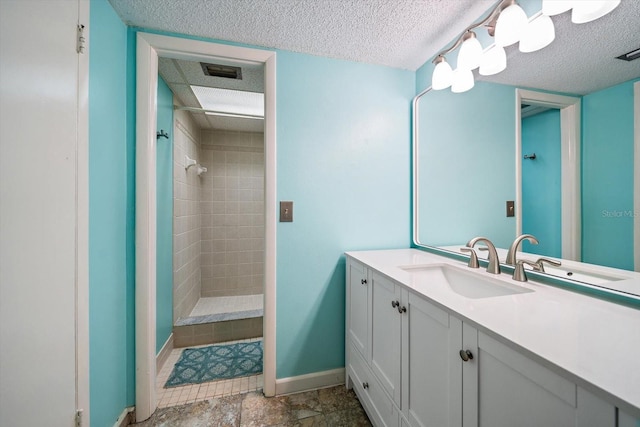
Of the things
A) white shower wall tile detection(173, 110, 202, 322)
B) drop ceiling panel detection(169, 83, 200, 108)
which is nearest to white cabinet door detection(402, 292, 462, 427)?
white shower wall tile detection(173, 110, 202, 322)

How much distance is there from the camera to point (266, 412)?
4.41ft

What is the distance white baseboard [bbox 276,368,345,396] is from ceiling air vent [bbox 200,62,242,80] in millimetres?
2062

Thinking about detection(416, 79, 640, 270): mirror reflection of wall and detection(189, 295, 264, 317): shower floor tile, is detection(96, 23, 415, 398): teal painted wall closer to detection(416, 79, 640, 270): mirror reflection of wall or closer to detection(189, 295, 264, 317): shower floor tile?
detection(416, 79, 640, 270): mirror reflection of wall

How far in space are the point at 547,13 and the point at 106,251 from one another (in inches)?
79.9

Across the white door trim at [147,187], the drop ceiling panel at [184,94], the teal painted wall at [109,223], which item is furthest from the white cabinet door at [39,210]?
the drop ceiling panel at [184,94]

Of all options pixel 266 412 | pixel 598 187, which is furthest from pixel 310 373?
pixel 598 187

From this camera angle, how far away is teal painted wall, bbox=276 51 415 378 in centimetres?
151

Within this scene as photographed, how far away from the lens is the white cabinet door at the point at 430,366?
70 centimetres

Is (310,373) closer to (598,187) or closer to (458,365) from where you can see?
(458,365)

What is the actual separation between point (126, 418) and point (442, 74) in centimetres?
252

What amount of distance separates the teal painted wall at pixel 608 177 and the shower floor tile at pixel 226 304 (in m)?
2.48

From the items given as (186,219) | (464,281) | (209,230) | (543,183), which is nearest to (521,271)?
(464,281)

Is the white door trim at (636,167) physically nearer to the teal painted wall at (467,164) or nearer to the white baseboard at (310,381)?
the teal painted wall at (467,164)

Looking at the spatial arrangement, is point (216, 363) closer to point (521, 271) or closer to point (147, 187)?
point (147, 187)
